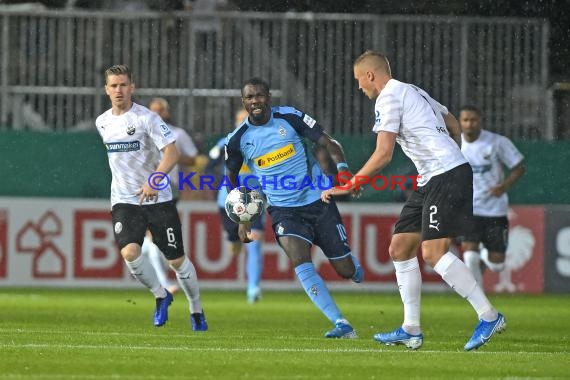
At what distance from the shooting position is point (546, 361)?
31.1 ft

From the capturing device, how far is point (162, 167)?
12.0m

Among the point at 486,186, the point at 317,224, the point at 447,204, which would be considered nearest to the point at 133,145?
the point at 317,224

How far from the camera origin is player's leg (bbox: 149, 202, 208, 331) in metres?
12.4

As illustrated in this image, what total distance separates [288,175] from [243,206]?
0.54 metres

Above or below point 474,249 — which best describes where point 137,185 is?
above

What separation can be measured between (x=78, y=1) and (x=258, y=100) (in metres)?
10.1

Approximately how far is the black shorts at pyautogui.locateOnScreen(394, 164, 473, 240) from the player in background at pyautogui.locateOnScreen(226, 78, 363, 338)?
157cm

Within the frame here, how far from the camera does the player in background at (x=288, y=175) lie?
38.2ft

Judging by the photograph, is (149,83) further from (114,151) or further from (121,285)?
(114,151)

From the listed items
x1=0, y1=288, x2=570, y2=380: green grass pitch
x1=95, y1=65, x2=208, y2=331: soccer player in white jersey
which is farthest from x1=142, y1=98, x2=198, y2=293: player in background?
x1=95, y1=65, x2=208, y2=331: soccer player in white jersey

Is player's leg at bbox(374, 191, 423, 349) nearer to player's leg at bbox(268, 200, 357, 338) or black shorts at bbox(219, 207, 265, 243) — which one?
player's leg at bbox(268, 200, 357, 338)

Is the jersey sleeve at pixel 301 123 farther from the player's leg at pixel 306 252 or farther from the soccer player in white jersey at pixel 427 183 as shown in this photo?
the soccer player in white jersey at pixel 427 183

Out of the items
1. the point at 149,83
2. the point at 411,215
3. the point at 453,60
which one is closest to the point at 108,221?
the point at 149,83

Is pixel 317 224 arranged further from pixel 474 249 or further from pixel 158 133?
pixel 474 249
